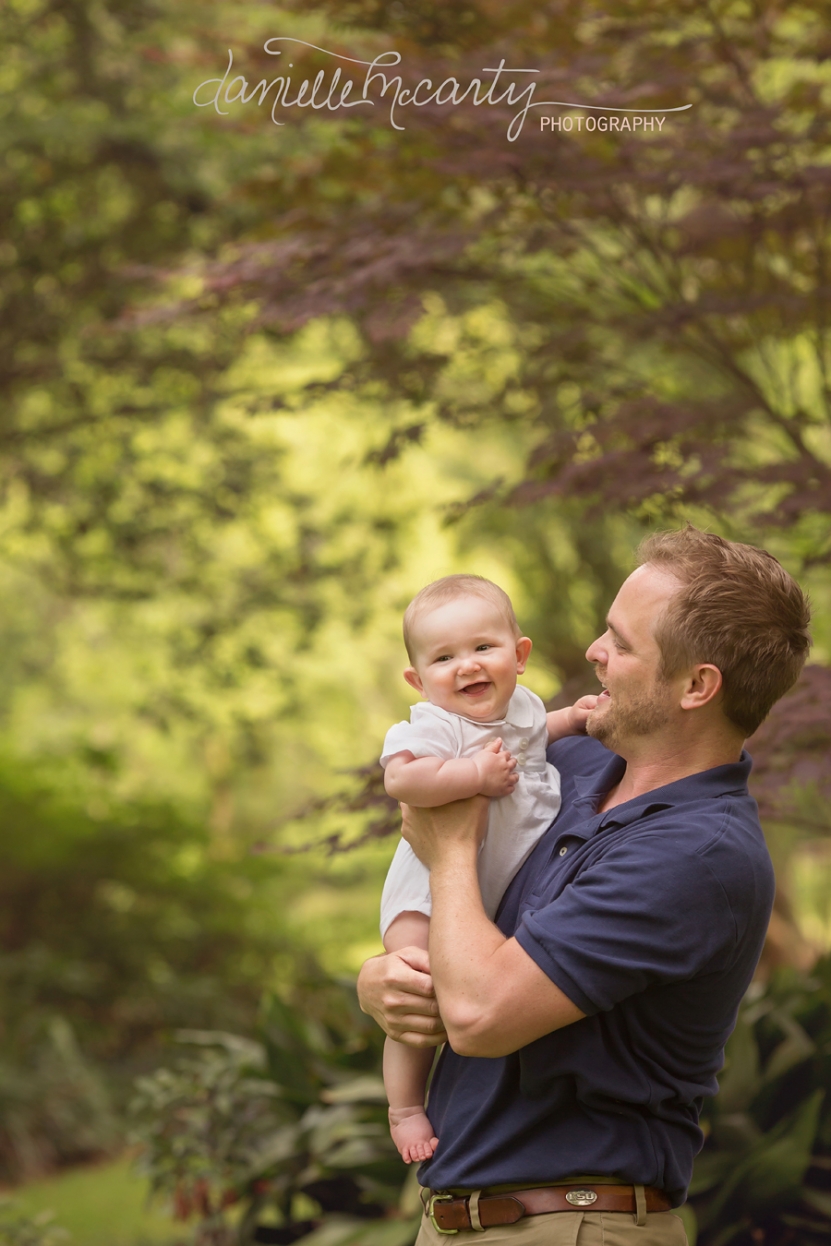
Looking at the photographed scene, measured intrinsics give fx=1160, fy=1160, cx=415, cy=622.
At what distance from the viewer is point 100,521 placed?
26.5 ft

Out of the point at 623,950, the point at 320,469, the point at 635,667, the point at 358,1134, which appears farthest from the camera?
the point at 320,469

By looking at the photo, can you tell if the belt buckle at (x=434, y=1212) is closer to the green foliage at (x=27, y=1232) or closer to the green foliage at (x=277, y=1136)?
the green foliage at (x=277, y=1136)

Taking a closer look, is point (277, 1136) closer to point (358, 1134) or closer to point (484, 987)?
point (358, 1134)

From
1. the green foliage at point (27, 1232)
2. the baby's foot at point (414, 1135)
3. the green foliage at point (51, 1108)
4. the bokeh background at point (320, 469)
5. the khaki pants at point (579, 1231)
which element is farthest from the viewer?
the green foliage at point (51, 1108)

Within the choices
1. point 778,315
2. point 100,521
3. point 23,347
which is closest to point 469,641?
point 778,315

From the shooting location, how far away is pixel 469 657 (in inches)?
79.6

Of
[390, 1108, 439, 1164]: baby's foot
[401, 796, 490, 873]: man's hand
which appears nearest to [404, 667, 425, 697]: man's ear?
[401, 796, 490, 873]: man's hand

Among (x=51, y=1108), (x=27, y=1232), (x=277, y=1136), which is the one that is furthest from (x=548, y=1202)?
(x=51, y=1108)

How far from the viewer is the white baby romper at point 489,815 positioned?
1.93 m

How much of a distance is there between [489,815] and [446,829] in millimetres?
132

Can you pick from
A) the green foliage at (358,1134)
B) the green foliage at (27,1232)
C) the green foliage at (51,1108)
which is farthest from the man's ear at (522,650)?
the green foliage at (51,1108)

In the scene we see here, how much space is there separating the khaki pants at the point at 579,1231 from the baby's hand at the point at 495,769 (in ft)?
2.05

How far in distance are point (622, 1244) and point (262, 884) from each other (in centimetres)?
776

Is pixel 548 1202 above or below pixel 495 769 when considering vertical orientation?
below
